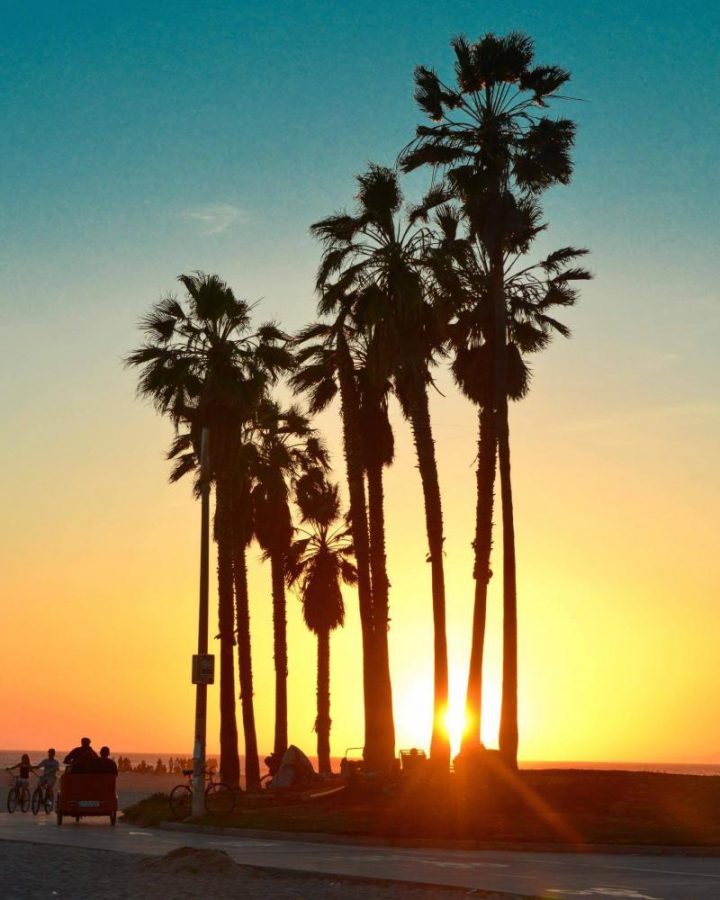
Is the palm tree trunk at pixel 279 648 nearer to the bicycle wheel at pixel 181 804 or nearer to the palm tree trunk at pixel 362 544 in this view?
the palm tree trunk at pixel 362 544

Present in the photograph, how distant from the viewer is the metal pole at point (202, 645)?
29984 mm

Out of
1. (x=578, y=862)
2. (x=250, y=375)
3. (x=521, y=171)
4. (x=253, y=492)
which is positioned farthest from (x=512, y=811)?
(x=253, y=492)

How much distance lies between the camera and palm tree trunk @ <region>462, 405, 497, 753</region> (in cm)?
3697

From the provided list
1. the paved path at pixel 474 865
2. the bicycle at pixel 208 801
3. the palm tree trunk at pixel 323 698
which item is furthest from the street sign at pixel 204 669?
the palm tree trunk at pixel 323 698

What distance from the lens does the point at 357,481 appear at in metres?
42.3

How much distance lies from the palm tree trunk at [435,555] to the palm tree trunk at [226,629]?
7.55 metres

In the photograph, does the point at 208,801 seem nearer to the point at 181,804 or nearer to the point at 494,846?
Answer: the point at 181,804

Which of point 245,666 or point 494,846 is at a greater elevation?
point 245,666

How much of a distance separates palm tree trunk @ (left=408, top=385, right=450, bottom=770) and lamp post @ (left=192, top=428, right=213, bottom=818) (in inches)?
347

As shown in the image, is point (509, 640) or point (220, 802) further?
point (509, 640)

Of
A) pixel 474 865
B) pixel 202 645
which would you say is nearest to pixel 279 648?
pixel 202 645

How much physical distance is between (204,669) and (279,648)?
2278 cm

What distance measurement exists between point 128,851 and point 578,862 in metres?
7.35

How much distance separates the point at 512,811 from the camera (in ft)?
90.7
